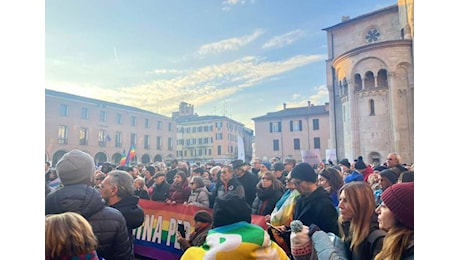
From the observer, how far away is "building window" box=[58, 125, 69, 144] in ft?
7.75

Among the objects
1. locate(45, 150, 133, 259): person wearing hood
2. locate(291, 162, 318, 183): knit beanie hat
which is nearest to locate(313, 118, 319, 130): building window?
locate(291, 162, 318, 183): knit beanie hat

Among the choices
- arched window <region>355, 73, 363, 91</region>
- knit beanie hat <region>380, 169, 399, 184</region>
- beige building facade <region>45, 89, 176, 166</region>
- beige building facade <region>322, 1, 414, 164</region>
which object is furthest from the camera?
arched window <region>355, 73, 363, 91</region>

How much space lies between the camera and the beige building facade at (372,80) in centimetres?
214

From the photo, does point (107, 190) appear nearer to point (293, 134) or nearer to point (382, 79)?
point (293, 134)

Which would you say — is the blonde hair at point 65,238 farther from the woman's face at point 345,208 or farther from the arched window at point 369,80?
the arched window at point 369,80

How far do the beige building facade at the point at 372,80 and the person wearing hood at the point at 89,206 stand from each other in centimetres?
177


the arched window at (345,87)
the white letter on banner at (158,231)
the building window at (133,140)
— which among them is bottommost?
the white letter on banner at (158,231)

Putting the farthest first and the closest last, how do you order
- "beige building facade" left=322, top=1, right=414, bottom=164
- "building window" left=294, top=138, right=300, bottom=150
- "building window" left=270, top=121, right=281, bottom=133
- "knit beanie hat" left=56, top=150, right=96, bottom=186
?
1. "building window" left=294, top=138, right=300, bottom=150
2. "building window" left=270, top=121, right=281, bottom=133
3. "beige building facade" left=322, top=1, right=414, bottom=164
4. "knit beanie hat" left=56, top=150, right=96, bottom=186

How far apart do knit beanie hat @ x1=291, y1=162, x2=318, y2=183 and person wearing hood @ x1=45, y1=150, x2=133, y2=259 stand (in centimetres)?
105

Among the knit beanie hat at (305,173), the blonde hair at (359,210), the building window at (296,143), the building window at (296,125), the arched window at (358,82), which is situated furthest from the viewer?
the arched window at (358,82)

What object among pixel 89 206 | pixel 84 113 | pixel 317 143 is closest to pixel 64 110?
pixel 84 113

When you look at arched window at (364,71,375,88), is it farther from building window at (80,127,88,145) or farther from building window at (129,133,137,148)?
building window at (80,127,88,145)

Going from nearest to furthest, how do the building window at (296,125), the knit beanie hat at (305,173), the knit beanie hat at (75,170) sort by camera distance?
1. the knit beanie hat at (75,170)
2. the knit beanie hat at (305,173)
3. the building window at (296,125)

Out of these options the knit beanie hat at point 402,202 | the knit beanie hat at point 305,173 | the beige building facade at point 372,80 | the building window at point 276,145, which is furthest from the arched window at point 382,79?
the knit beanie hat at point 402,202
